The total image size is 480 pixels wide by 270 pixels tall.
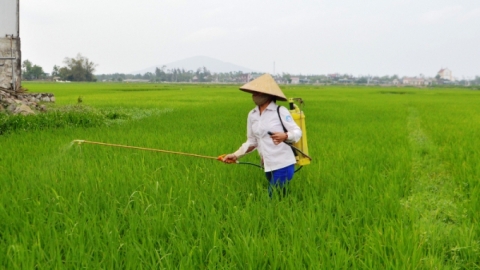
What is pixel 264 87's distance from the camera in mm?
2730

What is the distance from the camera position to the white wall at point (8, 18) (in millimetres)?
11328

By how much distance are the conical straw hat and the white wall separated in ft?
35.9

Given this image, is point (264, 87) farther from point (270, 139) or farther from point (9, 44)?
point (9, 44)

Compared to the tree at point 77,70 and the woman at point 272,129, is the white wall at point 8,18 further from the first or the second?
the tree at point 77,70

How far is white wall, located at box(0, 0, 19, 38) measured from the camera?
11328 millimetres

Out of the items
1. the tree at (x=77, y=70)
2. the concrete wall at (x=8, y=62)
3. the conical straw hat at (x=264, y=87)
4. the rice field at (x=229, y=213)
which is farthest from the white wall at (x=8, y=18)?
the tree at (x=77, y=70)

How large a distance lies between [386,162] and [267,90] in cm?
240

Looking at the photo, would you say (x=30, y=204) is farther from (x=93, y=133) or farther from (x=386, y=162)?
(x=93, y=133)

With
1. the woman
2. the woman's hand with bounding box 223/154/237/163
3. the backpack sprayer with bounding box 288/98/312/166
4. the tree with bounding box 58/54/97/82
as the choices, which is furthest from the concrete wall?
the tree with bounding box 58/54/97/82

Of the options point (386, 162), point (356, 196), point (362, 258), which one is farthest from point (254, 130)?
point (386, 162)

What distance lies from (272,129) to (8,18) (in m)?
11.2

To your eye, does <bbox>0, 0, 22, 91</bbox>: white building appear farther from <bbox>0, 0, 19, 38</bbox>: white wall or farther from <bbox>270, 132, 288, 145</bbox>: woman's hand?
<bbox>270, 132, 288, 145</bbox>: woman's hand

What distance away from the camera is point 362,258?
2.08 metres

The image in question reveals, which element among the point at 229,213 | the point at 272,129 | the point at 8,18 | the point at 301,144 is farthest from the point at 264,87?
the point at 8,18
